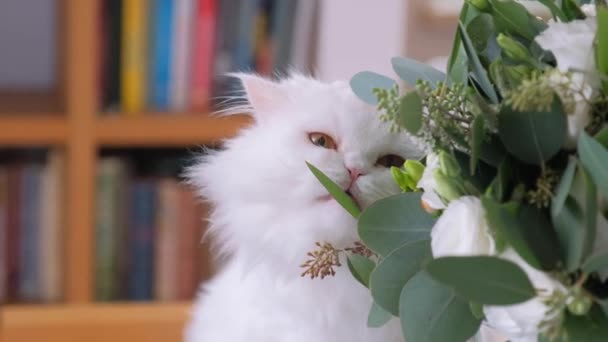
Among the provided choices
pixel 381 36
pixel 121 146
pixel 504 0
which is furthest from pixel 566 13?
pixel 121 146

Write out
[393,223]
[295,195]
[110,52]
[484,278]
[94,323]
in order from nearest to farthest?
[484,278], [393,223], [295,195], [94,323], [110,52]

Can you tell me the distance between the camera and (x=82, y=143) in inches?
58.6

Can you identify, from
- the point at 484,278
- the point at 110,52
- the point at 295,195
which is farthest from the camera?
the point at 110,52

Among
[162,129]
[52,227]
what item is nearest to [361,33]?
[162,129]

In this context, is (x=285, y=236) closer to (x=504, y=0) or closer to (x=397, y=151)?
(x=397, y=151)

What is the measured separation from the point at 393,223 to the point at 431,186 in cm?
4

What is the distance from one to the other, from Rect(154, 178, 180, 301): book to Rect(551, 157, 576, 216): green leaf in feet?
3.96

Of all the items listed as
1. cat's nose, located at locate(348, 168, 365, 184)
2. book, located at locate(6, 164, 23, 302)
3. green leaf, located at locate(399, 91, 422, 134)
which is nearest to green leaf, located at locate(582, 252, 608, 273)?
green leaf, located at locate(399, 91, 422, 134)

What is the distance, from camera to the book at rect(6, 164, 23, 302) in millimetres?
1542

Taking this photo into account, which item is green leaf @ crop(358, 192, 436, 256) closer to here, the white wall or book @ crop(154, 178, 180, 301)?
the white wall

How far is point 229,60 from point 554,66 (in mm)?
1101

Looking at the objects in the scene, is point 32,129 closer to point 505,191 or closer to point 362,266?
point 362,266

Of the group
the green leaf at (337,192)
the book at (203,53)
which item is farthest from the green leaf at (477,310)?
the book at (203,53)

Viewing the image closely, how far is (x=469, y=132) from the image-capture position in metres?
0.45
